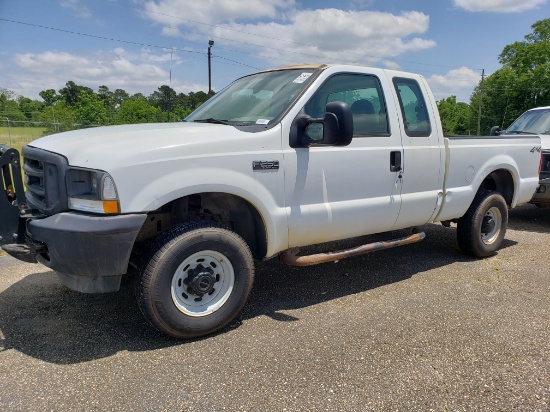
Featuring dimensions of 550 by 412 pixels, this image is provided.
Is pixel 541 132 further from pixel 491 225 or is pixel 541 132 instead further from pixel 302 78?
pixel 302 78

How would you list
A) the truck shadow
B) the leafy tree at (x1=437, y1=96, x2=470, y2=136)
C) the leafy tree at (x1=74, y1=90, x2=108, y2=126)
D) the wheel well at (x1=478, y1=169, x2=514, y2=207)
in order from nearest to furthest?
the truck shadow < the wheel well at (x1=478, y1=169, x2=514, y2=207) < the leafy tree at (x1=74, y1=90, x2=108, y2=126) < the leafy tree at (x1=437, y1=96, x2=470, y2=136)

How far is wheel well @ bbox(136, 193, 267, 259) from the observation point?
11.2ft

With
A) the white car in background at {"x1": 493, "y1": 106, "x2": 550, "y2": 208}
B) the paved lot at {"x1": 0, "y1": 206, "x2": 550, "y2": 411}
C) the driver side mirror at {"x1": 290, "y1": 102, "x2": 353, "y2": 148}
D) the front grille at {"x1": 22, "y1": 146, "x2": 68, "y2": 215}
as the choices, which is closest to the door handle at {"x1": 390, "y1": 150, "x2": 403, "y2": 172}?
the driver side mirror at {"x1": 290, "y1": 102, "x2": 353, "y2": 148}

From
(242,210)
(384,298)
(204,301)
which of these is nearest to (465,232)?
(384,298)

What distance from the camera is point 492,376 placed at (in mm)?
2854

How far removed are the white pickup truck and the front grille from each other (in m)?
0.01

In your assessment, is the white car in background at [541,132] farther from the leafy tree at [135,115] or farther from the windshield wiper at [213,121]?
the leafy tree at [135,115]

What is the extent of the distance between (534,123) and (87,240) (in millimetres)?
8934

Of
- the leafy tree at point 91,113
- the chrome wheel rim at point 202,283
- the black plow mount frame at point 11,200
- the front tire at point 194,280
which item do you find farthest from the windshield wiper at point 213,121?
the leafy tree at point 91,113

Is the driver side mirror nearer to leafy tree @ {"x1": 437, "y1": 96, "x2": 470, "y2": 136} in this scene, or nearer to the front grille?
the front grille

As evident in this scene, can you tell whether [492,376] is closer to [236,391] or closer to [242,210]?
[236,391]

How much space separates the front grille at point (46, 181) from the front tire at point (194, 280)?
70 cm

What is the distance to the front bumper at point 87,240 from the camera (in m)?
2.80

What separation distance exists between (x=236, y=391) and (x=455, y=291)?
266cm
